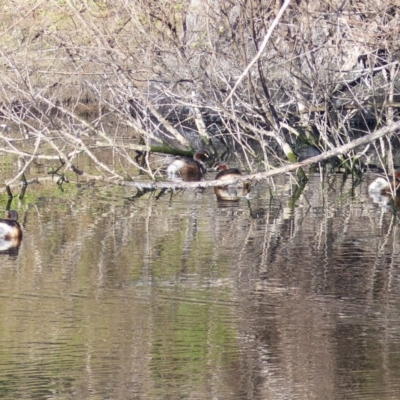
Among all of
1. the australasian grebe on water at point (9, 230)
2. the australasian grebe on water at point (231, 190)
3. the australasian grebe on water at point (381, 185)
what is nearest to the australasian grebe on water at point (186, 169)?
the australasian grebe on water at point (231, 190)

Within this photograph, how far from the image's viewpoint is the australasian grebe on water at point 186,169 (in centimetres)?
1645

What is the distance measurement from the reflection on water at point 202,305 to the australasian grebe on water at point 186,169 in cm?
336

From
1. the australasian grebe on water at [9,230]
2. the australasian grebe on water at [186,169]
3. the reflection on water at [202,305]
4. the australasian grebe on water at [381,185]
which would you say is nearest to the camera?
the reflection on water at [202,305]

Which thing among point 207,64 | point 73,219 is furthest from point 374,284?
point 207,64

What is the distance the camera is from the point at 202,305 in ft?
26.4

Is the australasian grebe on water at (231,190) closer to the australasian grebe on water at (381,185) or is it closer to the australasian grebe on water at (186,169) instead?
the australasian grebe on water at (186,169)

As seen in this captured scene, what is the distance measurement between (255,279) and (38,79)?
11140 millimetres

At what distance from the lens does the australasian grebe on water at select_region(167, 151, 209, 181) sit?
54.0ft

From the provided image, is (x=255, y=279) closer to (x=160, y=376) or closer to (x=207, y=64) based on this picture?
(x=160, y=376)

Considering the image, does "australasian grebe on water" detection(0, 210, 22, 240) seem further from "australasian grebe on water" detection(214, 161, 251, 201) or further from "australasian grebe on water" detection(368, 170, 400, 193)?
"australasian grebe on water" detection(368, 170, 400, 193)

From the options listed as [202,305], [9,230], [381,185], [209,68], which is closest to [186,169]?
[209,68]

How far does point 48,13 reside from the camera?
55.5 ft

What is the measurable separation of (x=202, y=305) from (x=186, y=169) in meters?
8.59

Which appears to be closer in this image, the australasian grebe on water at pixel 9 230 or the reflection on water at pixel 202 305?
the reflection on water at pixel 202 305
